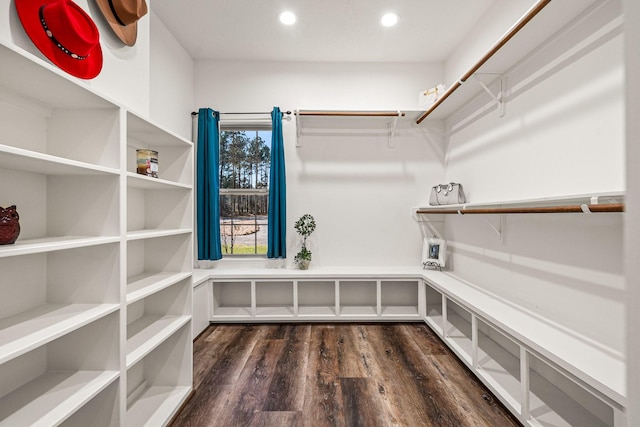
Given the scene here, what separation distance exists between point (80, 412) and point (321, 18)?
3042 mm

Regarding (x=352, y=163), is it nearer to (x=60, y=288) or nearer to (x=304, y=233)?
(x=304, y=233)

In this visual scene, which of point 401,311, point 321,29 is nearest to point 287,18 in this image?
point 321,29

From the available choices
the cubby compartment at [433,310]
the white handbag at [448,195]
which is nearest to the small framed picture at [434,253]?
the cubby compartment at [433,310]

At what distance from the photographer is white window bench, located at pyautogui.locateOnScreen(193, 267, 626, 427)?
129cm

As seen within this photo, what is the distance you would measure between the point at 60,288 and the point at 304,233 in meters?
2.09

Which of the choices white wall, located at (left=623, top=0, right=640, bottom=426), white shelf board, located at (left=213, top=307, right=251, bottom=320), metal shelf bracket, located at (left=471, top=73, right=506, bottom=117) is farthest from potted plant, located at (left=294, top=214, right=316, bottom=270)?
white wall, located at (left=623, top=0, right=640, bottom=426)

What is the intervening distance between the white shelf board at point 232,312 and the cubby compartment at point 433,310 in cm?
182

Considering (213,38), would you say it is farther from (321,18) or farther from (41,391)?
(41,391)

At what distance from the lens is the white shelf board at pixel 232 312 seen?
9.61ft

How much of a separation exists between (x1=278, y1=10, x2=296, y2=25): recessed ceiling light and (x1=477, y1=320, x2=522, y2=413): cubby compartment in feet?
9.36

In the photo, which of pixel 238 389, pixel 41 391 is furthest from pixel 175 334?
pixel 41 391

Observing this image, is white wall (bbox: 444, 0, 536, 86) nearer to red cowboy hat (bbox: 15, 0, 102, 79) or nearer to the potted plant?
the potted plant

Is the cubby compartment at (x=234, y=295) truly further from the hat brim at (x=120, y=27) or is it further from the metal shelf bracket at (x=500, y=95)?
the metal shelf bracket at (x=500, y=95)

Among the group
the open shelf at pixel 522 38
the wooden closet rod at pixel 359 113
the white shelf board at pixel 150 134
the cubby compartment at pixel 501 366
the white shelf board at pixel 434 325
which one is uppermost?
the open shelf at pixel 522 38
